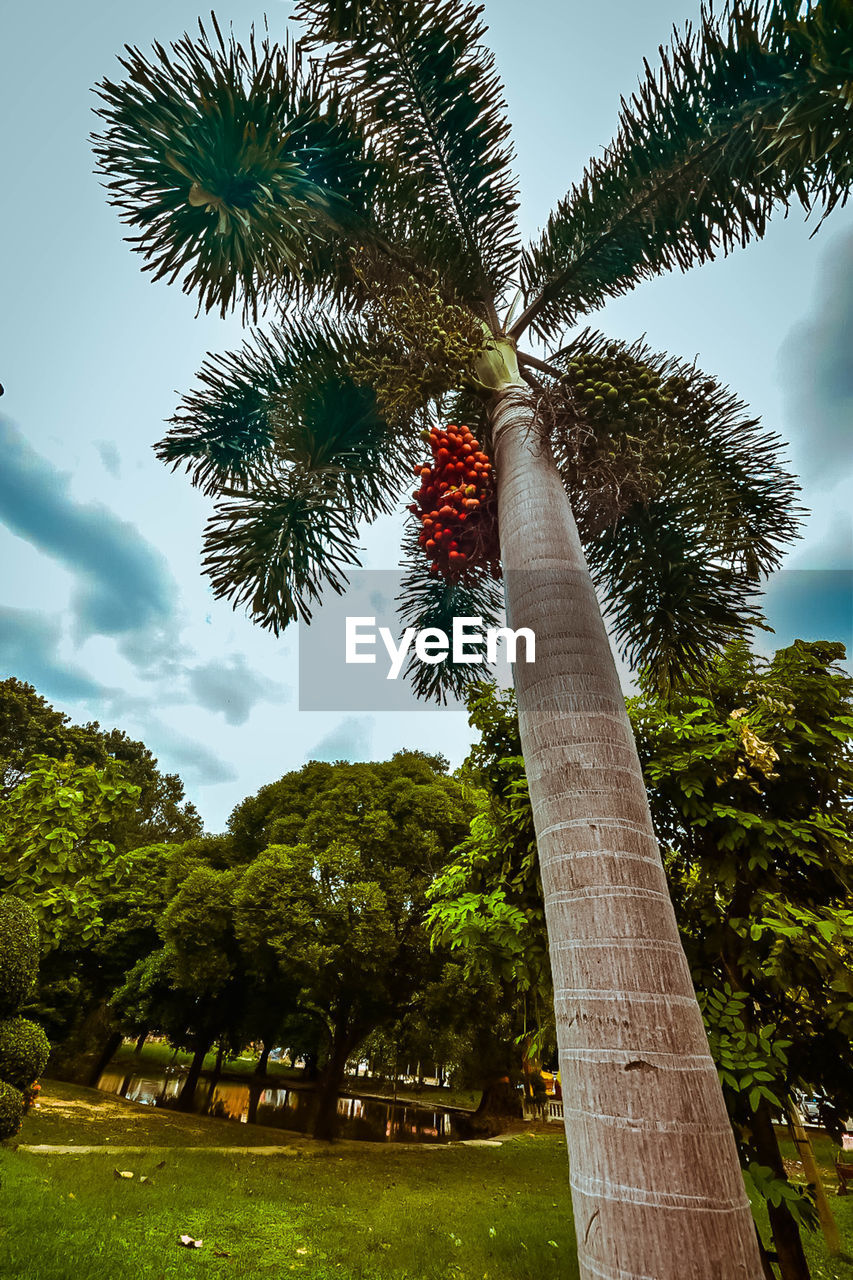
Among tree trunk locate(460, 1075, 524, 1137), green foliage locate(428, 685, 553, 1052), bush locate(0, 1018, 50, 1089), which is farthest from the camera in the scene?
tree trunk locate(460, 1075, 524, 1137)

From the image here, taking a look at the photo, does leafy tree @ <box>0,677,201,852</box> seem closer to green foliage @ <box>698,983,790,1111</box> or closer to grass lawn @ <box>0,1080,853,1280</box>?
grass lawn @ <box>0,1080,853,1280</box>

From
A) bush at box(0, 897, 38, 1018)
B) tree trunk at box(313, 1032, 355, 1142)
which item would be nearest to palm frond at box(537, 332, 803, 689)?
bush at box(0, 897, 38, 1018)

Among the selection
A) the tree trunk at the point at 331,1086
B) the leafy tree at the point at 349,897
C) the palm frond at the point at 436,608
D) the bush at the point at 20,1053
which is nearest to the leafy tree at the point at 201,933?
the leafy tree at the point at 349,897

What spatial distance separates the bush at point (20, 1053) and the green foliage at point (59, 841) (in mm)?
2292

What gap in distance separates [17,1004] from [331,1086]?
455 inches

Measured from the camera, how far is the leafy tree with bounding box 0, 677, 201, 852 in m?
21.7

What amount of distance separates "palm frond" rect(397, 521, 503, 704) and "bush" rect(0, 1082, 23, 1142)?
16.3ft

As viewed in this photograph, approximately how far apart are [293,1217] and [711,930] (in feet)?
23.9

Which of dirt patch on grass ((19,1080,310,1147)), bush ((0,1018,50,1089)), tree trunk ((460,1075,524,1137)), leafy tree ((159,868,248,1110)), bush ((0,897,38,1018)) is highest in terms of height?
leafy tree ((159,868,248,1110))

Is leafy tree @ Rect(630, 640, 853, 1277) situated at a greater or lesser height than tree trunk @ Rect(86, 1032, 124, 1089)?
greater

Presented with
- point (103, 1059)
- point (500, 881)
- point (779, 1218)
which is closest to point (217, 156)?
Answer: point (500, 881)

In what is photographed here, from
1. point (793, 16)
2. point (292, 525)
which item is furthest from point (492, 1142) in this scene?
point (793, 16)

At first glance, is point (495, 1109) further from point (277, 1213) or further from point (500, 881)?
point (500, 881)

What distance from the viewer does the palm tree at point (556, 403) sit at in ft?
4.86
